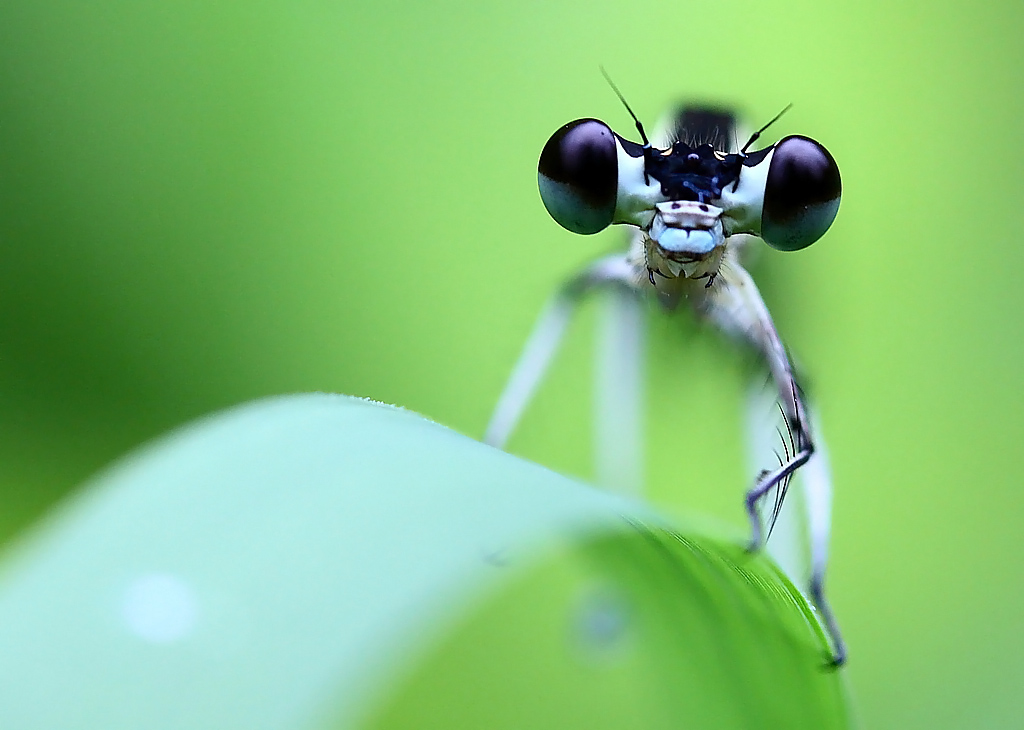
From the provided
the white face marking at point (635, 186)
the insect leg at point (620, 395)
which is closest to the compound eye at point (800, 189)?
the white face marking at point (635, 186)

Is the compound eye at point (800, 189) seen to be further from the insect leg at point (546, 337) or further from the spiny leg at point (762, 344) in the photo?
the insect leg at point (546, 337)

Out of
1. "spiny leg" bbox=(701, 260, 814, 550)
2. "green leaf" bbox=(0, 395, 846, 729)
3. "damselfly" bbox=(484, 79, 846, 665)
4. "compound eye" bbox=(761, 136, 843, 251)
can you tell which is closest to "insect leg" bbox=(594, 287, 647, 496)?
"spiny leg" bbox=(701, 260, 814, 550)

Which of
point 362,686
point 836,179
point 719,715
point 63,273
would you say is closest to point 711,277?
point 836,179

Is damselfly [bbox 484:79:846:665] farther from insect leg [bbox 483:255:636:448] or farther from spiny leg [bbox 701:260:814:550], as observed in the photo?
insect leg [bbox 483:255:636:448]

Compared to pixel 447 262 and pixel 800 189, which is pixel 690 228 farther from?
pixel 447 262

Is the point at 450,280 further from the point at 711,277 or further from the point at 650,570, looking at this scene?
the point at 650,570
